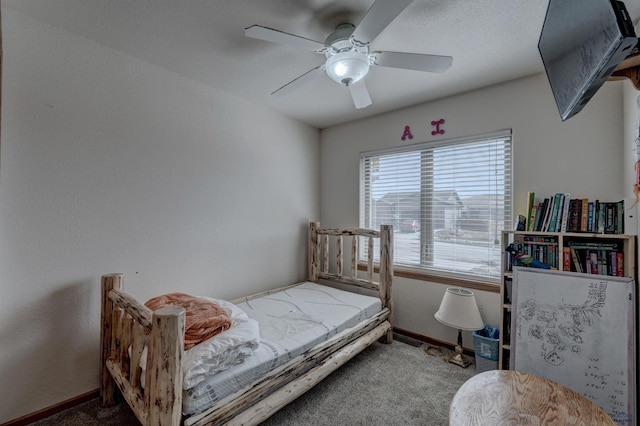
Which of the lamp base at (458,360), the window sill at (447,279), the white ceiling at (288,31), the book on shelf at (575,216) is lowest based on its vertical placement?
the lamp base at (458,360)

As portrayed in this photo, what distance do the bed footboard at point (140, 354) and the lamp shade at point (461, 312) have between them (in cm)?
205

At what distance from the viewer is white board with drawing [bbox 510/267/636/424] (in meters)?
1.64

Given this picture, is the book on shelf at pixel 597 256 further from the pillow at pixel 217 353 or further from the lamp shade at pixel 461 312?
the pillow at pixel 217 353

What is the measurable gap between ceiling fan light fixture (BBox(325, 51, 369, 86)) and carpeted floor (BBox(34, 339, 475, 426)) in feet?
7.12

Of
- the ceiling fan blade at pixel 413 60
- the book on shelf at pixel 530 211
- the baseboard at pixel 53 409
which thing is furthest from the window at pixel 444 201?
the baseboard at pixel 53 409

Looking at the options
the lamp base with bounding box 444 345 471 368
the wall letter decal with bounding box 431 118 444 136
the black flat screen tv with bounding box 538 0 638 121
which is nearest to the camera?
the black flat screen tv with bounding box 538 0 638 121

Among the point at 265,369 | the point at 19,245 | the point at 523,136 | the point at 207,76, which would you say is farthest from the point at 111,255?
the point at 523,136

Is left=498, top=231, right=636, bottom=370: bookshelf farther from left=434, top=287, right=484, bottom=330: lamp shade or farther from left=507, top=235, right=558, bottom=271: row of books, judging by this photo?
left=434, top=287, right=484, bottom=330: lamp shade

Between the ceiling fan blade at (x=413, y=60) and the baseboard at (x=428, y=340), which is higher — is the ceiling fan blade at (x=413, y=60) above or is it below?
above

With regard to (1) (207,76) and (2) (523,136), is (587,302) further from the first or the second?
(1) (207,76)

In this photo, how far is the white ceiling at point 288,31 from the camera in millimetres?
1570

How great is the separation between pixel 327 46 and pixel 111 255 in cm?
206

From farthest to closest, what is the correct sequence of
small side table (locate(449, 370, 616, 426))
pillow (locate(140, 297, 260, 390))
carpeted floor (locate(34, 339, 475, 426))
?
1. carpeted floor (locate(34, 339, 475, 426))
2. pillow (locate(140, 297, 260, 390))
3. small side table (locate(449, 370, 616, 426))

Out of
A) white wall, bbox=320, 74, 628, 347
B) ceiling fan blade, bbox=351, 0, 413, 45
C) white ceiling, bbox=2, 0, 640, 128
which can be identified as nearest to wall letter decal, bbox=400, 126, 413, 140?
white wall, bbox=320, 74, 628, 347
